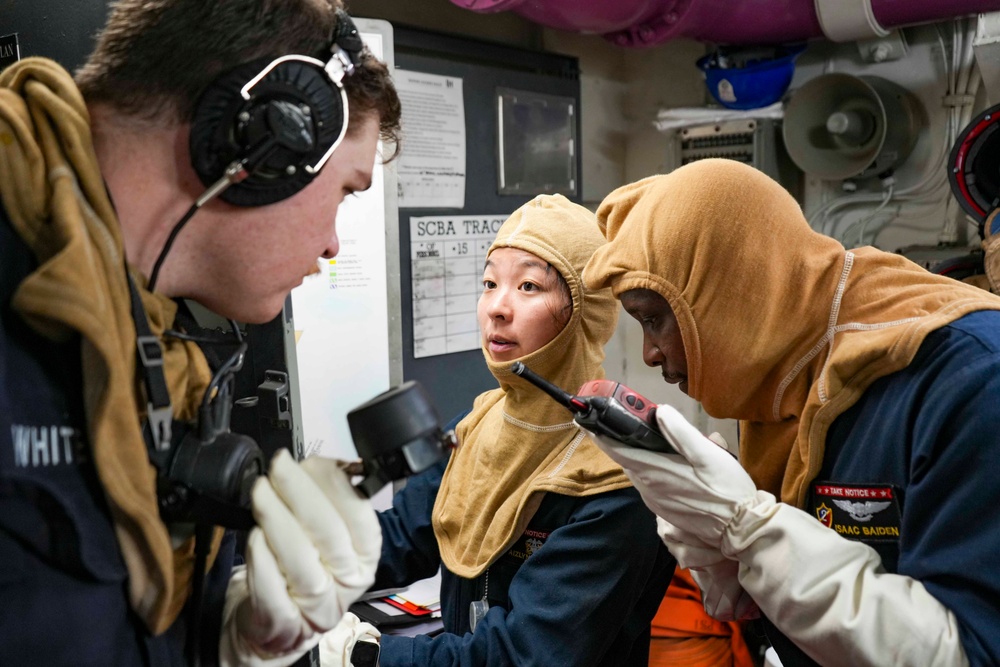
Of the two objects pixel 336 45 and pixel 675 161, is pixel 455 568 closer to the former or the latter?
pixel 336 45

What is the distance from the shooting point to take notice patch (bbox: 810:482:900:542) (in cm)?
113

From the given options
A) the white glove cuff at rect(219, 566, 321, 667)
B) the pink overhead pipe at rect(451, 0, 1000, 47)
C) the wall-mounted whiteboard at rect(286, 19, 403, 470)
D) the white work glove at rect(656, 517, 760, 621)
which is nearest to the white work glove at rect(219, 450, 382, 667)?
the white glove cuff at rect(219, 566, 321, 667)

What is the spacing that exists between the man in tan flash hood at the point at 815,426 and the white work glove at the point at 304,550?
1.65ft

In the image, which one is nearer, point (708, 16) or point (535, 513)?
point (535, 513)

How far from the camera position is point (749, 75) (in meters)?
2.79

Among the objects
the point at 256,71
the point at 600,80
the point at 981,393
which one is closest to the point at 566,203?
the point at 981,393

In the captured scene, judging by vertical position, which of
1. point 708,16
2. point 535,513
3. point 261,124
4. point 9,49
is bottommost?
point 535,513

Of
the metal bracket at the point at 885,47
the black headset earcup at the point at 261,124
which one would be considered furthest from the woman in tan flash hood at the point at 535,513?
the metal bracket at the point at 885,47

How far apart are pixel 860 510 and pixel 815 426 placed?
134 millimetres

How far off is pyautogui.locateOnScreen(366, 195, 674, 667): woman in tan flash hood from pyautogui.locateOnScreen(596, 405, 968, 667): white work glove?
0.24 metres

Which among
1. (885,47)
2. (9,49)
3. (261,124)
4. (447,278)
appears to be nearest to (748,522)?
(261,124)

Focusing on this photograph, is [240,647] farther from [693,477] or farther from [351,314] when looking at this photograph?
[351,314]

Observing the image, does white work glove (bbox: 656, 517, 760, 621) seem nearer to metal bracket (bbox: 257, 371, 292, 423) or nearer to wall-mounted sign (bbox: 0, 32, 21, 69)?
metal bracket (bbox: 257, 371, 292, 423)

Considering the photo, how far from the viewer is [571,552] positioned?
1.43 metres
